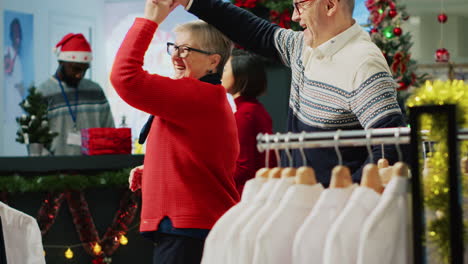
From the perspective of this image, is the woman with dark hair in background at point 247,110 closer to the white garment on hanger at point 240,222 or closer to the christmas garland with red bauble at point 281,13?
the christmas garland with red bauble at point 281,13

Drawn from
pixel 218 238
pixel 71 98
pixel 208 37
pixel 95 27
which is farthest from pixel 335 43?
pixel 95 27

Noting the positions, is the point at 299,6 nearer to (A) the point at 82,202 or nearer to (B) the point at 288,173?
(B) the point at 288,173

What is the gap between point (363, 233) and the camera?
1.38 metres

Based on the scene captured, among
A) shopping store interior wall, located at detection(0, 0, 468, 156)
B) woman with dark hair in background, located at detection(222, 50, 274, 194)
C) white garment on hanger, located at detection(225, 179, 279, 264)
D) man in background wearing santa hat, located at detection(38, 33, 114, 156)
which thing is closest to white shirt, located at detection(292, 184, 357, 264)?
white garment on hanger, located at detection(225, 179, 279, 264)

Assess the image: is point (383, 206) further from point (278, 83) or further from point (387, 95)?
point (278, 83)

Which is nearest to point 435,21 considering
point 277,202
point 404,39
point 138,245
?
point 404,39

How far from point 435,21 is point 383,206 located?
9.49 m

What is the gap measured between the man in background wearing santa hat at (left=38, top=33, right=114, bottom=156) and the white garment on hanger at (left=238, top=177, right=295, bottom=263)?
4.12 m

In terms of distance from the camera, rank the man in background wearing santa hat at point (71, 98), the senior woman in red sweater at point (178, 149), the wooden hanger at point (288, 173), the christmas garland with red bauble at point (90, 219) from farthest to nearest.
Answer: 1. the man in background wearing santa hat at point (71, 98)
2. the christmas garland with red bauble at point (90, 219)
3. the senior woman in red sweater at point (178, 149)
4. the wooden hanger at point (288, 173)

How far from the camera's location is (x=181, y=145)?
233cm

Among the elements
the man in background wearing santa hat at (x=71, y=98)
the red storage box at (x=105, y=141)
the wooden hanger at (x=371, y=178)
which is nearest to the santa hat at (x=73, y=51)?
the man in background wearing santa hat at (x=71, y=98)

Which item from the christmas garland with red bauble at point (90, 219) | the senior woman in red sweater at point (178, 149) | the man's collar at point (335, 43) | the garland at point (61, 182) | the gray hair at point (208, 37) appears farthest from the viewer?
the christmas garland with red bauble at point (90, 219)

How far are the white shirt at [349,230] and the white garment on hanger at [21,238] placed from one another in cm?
137

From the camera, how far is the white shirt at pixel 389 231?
1371mm
